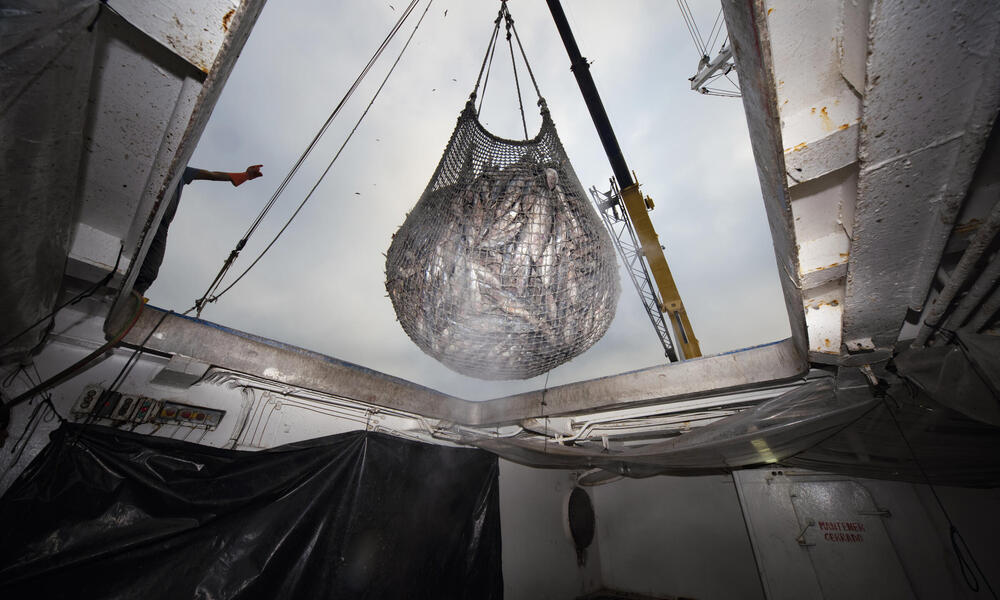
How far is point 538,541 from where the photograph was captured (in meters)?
3.75

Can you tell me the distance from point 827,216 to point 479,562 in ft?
10.2

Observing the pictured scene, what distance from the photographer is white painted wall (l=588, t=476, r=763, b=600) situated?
3.84 meters

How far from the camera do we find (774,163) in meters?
0.77

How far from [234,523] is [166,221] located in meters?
1.58

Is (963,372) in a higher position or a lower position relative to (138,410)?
higher

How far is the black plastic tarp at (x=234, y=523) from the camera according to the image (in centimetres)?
139

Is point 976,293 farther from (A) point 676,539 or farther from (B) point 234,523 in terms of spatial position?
(A) point 676,539

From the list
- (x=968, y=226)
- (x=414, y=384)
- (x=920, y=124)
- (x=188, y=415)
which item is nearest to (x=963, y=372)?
(x=968, y=226)

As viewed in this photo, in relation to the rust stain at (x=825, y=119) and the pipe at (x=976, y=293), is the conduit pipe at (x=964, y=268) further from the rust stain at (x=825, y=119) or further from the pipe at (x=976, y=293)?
the rust stain at (x=825, y=119)

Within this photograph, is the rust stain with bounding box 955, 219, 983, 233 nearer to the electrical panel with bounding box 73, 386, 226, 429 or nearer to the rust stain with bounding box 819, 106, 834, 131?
the rust stain with bounding box 819, 106, 834, 131

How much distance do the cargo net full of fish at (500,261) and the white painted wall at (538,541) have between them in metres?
2.60

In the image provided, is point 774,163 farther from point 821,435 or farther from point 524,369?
point 821,435

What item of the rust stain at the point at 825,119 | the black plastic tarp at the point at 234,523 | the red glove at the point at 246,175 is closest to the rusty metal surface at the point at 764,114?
the rust stain at the point at 825,119

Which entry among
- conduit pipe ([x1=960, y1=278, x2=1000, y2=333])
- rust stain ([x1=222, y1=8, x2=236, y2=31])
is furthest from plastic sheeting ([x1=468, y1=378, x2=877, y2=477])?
rust stain ([x1=222, y1=8, x2=236, y2=31])
